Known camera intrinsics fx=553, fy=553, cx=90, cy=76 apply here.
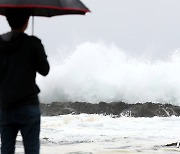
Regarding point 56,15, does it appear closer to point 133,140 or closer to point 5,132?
point 5,132

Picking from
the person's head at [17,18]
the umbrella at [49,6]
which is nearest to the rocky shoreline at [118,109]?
the umbrella at [49,6]

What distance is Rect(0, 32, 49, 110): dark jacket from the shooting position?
385cm

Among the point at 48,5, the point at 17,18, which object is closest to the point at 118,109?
the point at 48,5

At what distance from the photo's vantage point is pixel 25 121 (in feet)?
12.7

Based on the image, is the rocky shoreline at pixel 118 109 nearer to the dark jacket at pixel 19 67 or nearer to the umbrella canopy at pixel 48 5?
the umbrella canopy at pixel 48 5

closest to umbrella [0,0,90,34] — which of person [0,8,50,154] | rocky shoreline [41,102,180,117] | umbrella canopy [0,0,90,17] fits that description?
umbrella canopy [0,0,90,17]

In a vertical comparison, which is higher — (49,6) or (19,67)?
(49,6)

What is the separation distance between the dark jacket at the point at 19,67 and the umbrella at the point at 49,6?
24 cm

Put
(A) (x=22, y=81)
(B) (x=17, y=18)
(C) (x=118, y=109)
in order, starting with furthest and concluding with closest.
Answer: (C) (x=118, y=109) < (B) (x=17, y=18) < (A) (x=22, y=81)

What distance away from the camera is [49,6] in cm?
412

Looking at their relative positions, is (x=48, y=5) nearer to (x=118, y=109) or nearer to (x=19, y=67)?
(x=19, y=67)

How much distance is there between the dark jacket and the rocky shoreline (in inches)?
764

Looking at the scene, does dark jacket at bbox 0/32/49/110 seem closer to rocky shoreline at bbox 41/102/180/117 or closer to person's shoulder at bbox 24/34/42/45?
person's shoulder at bbox 24/34/42/45

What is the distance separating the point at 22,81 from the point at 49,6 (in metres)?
0.64
